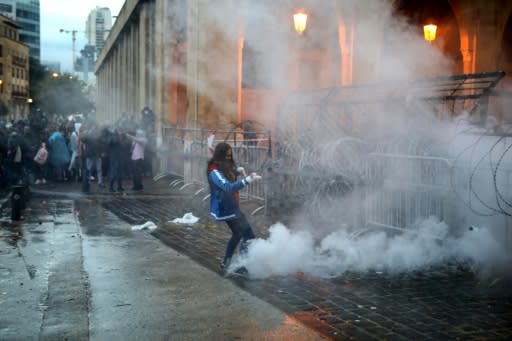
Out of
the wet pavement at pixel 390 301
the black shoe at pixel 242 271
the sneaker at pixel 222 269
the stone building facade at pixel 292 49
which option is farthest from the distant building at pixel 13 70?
the wet pavement at pixel 390 301

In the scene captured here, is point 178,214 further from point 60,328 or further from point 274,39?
point 274,39

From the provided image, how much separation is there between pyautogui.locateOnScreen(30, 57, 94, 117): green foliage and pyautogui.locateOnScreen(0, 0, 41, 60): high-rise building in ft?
101

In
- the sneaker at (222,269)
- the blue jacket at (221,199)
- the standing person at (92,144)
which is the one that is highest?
the standing person at (92,144)

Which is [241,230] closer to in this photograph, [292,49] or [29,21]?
[292,49]

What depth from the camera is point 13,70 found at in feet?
284

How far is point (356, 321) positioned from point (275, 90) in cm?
1728

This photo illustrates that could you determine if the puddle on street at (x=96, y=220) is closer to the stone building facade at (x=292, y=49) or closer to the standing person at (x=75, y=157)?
the stone building facade at (x=292, y=49)

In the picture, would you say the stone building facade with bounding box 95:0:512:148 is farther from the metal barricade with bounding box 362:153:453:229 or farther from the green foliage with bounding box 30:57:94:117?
the green foliage with bounding box 30:57:94:117

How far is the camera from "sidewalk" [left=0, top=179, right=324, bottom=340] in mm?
4703

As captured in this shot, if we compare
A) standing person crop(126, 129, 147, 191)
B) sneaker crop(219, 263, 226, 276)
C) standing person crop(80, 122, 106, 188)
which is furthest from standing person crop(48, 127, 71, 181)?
sneaker crop(219, 263, 226, 276)

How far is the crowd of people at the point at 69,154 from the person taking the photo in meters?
14.4

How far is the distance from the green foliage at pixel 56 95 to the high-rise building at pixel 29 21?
1207 inches

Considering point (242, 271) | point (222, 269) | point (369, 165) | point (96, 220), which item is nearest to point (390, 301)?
point (242, 271)

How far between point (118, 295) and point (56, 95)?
87.1 metres
